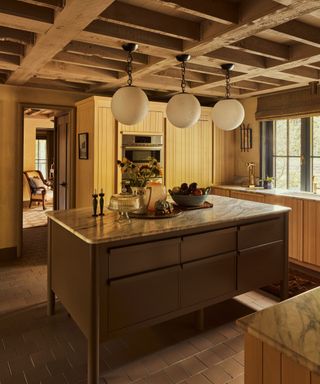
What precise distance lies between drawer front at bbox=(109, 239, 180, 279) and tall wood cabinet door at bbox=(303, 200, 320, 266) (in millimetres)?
2314

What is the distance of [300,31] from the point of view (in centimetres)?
265

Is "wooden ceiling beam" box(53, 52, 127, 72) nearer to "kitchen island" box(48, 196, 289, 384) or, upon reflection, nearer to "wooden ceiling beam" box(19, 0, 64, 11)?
"wooden ceiling beam" box(19, 0, 64, 11)

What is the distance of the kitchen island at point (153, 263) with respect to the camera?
222 centimetres

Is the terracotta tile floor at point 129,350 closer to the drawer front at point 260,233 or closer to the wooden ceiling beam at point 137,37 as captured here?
the drawer front at point 260,233

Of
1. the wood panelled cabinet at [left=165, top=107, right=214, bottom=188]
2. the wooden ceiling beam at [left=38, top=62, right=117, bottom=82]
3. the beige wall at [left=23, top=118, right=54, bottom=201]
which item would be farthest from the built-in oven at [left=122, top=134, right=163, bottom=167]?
the beige wall at [left=23, top=118, right=54, bottom=201]

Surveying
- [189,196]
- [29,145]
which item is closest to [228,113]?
[189,196]

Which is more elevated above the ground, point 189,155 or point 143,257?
point 189,155

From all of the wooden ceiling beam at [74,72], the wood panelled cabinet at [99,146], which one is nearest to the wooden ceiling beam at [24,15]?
the wooden ceiling beam at [74,72]

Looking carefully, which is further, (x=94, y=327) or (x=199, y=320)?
(x=199, y=320)

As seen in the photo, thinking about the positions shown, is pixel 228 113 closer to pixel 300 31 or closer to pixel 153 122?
pixel 300 31

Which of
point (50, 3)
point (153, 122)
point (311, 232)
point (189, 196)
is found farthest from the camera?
point (153, 122)

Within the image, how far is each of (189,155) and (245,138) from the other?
1.05m

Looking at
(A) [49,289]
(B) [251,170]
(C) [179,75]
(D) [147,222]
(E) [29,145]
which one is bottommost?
(A) [49,289]

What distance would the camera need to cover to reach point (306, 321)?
1069 mm
